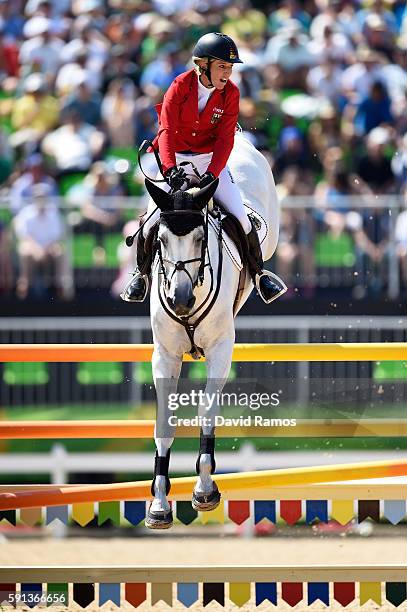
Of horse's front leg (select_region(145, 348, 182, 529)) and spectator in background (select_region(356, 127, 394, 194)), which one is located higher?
spectator in background (select_region(356, 127, 394, 194))

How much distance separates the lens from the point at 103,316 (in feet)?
38.1

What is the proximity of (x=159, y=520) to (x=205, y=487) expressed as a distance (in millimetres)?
256

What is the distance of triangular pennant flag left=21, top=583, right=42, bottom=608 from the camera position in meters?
6.69

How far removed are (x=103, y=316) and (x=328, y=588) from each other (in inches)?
206

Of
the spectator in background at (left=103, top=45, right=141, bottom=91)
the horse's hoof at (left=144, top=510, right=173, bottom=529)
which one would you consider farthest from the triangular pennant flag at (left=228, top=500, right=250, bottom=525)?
the spectator in background at (left=103, top=45, right=141, bottom=91)

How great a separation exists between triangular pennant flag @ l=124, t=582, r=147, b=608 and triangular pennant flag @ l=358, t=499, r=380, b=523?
3.73 feet


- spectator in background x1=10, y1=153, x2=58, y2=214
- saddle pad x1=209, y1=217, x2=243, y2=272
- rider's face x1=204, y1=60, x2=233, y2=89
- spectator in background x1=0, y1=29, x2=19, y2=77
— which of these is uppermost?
rider's face x1=204, y1=60, x2=233, y2=89

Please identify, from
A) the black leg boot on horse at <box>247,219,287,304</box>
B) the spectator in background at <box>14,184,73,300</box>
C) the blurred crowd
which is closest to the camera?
the black leg boot on horse at <box>247,219,287,304</box>

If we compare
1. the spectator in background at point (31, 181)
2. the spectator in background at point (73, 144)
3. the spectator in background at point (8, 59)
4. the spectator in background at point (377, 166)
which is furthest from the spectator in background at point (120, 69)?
the spectator in background at point (377, 166)

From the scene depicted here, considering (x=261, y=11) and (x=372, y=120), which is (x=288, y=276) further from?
(x=261, y=11)

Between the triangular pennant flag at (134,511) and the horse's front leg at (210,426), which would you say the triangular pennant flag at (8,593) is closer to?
the triangular pennant flag at (134,511)

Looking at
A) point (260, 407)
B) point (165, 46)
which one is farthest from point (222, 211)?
point (165, 46)

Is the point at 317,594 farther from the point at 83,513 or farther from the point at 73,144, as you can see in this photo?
the point at 73,144

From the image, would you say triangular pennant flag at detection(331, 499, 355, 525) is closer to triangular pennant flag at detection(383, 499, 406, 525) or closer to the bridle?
triangular pennant flag at detection(383, 499, 406, 525)
